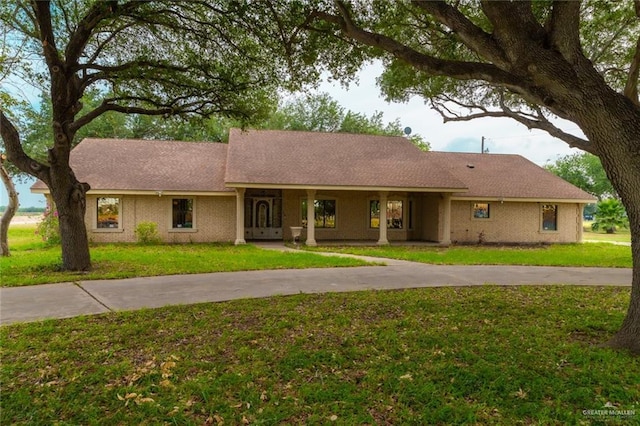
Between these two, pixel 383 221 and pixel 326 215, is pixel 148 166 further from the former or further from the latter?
pixel 383 221

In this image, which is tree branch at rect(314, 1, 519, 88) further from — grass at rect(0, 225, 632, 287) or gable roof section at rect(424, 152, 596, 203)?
gable roof section at rect(424, 152, 596, 203)

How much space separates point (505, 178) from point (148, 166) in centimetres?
1844

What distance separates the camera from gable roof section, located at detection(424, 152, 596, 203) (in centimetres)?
2058

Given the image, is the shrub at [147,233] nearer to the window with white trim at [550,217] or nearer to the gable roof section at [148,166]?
the gable roof section at [148,166]

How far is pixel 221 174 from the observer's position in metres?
19.3

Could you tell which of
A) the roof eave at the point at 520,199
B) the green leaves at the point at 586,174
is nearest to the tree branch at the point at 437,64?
the roof eave at the point at 520,199

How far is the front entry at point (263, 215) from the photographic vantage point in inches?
789

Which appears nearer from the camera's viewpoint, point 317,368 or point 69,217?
point 317,368

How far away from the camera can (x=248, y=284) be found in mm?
8836

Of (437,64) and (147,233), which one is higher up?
(437,64)

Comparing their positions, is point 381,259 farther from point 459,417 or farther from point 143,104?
point 459,417

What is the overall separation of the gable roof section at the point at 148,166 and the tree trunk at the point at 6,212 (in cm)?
351

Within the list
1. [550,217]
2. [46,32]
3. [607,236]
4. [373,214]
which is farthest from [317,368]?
[607,236]

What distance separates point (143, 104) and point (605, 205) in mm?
35724
